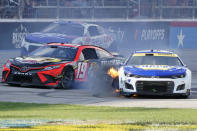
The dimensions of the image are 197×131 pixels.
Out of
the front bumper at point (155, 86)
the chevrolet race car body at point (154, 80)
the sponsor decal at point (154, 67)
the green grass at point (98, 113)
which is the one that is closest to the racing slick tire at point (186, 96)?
the chevrolet race car body at point (154, 80)

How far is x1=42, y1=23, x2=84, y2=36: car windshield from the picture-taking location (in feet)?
77.6

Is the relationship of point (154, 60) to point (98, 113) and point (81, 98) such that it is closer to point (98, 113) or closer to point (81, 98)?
point (81, 98)

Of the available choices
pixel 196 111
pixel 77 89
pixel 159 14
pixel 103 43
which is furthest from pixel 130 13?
pixel 196 111

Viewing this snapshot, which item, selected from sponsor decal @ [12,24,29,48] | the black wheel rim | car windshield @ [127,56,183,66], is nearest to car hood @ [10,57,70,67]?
the black wheel rim

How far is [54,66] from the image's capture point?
15.4 metres

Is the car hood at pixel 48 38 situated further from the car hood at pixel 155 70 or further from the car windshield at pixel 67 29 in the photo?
the car hood at pixel 155 70

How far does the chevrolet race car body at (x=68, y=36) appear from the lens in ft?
71.9

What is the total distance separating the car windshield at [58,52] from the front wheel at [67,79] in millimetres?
515

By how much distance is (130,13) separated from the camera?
3005 cm

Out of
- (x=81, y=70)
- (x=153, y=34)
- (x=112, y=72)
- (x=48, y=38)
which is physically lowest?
(x=153, y=34)

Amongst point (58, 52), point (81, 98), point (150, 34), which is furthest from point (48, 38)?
point (150, 34)

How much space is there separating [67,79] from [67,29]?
8224 millimetres

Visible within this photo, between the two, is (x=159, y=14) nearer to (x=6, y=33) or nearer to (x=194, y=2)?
(x=194, y=2)

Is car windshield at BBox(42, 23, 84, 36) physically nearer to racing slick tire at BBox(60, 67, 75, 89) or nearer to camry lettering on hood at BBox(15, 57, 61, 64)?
camry lettering on hood at BBox(15, 57, 61, 64)
